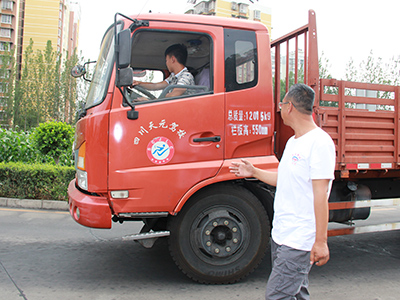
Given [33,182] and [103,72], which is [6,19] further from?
[103,72]

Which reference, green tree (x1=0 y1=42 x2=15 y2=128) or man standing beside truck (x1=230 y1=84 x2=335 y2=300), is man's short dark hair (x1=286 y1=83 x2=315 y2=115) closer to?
man standing beside truck (x1=230 y1=84 x2=335 y2=300)

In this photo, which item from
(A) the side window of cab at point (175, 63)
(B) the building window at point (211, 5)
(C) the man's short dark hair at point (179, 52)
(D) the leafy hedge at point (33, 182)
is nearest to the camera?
(A) the side window of cab at point (175, 63)

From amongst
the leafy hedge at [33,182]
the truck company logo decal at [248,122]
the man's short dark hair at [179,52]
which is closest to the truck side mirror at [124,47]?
the man's short dark hair at [179,52]

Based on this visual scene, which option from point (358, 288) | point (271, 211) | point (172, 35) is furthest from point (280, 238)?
point (172, 35)

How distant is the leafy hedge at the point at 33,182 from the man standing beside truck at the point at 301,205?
587 cm

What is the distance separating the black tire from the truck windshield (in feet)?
4.35

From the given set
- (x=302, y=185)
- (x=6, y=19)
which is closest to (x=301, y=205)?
(x=302, y=185)

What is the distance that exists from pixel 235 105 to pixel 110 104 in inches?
45.8

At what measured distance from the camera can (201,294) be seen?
3.31 meters

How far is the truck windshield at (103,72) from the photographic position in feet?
11.2

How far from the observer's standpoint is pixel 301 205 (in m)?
2.13

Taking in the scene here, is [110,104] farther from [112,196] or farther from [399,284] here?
[399,284]

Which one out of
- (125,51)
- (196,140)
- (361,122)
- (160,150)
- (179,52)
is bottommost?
(160,150)

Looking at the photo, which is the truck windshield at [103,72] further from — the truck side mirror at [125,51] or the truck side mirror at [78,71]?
the truck side mirror at [78,71]
